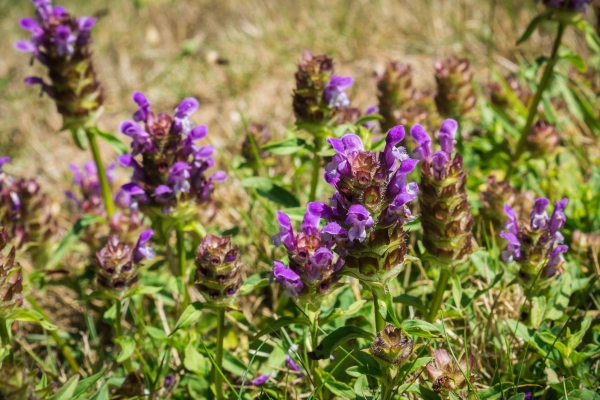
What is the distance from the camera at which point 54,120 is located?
24.5ft

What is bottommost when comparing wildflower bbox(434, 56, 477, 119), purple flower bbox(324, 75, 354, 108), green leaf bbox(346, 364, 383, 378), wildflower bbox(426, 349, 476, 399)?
green leaf bbox(346, 364, 383, 378)

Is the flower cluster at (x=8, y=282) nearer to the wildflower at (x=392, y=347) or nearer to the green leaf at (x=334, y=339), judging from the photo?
the green leaf at (x=334, y=339)

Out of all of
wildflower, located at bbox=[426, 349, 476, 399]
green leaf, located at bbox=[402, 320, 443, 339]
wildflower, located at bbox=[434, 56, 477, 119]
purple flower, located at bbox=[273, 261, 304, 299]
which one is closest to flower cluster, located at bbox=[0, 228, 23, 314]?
purple flower, located at bbox=[273, 261, 304, 299]

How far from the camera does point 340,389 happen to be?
278 centimetres

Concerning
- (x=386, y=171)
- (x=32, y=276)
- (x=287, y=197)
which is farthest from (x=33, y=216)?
(x=386, y=171)

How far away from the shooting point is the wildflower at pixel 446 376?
255 cm

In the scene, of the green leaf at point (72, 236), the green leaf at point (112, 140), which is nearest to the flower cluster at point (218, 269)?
the green leaf at point (72, 236)

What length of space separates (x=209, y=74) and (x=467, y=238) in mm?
5748

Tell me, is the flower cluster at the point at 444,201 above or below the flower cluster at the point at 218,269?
above

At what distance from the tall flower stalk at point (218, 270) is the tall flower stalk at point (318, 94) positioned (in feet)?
3.21

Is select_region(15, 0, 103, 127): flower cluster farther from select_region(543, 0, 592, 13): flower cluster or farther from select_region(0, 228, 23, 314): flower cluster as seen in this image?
select_region(543, 0, 592, 13): flower cluster

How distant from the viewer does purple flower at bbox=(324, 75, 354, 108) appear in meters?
3.48

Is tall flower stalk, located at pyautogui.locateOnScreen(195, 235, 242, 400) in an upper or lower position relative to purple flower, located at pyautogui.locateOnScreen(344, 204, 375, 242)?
lower

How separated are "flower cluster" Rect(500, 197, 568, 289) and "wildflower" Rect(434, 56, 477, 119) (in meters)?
1.75
